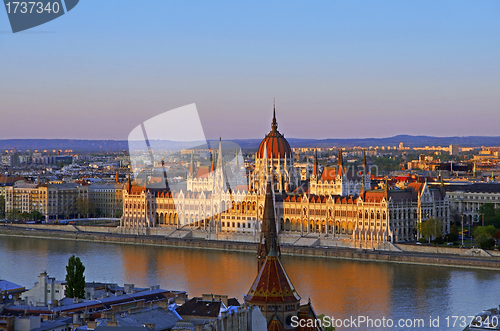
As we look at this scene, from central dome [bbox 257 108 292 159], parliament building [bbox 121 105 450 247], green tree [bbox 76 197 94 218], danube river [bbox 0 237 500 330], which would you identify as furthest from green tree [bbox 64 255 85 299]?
green tree [bbox 76 197 94 218]

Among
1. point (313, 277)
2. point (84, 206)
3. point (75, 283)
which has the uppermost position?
point (75, 283)

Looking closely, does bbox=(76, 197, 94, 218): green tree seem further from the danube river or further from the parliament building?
the danube river

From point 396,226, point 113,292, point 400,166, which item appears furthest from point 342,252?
point 400,166

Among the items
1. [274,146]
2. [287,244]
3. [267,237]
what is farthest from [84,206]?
[267,237]

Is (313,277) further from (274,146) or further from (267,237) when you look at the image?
(274,146)

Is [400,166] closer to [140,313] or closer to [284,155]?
[284,155]
